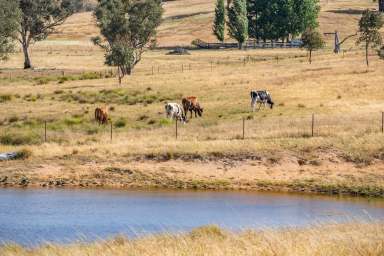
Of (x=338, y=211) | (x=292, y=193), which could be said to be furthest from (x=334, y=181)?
(x=338, y=211)

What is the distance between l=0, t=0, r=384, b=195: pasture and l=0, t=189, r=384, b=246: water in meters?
3.14

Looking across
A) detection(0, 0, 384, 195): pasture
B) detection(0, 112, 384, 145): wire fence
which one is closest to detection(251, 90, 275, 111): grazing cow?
detection(0, 0, 384, 195): pasture

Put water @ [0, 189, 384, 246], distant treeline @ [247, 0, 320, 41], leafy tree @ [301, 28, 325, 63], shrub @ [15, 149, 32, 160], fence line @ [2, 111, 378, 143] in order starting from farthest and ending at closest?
distant treeline @ [247, 0, 320, 41] → leafy tree @ [301, 28, 325, 63] → fence line @ [2, 111, 378, 143] → shrub @ [15, 149, 32, 160] → water @ [0, 189, 384, 246]

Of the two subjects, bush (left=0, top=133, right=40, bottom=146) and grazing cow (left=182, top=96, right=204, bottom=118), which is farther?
grazing cow (left=182, top=96, right=204, bottom=118)

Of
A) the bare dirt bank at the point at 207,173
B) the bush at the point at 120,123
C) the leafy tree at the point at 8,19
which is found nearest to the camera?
the bare dirt bank at the point at 207,173

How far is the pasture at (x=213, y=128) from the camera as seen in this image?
4719 cm

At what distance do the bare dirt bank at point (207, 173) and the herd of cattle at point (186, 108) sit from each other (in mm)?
14109

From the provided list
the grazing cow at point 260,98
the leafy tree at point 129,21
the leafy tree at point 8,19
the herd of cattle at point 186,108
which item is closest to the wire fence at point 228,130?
the herd of cattle at point 186,108

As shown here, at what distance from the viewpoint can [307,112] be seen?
64000 millimetres

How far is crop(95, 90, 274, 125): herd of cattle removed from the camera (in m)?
63.3

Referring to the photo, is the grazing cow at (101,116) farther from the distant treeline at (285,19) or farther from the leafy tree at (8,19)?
the distant treeline at (285,19)

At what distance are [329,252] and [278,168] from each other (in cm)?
2797

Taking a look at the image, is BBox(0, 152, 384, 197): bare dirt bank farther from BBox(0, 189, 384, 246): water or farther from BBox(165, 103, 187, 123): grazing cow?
BBox(165, 103, 187, 123): grazing cow

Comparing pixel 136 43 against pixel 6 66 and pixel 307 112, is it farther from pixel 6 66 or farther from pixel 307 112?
pixel 307 112
